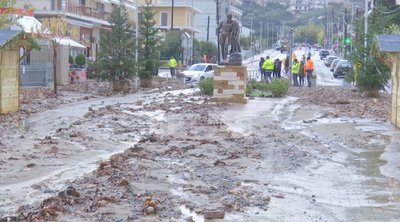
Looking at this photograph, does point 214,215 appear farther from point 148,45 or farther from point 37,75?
point 148,45

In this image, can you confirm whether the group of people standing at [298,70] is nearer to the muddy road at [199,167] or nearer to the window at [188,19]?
the muddy road at [199,167]

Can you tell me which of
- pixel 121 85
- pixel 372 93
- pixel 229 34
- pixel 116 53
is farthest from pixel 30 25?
pixel 372 93

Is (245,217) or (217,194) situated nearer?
(245,217)

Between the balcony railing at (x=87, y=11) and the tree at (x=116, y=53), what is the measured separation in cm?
2505

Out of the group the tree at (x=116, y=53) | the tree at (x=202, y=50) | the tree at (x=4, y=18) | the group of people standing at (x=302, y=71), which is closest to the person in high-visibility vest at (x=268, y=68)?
the group of people standing at (x=302, y=71)

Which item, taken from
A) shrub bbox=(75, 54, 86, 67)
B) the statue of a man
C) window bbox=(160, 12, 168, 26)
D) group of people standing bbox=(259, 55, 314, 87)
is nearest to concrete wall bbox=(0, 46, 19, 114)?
the statue of a man

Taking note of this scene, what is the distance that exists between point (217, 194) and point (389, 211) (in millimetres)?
2335

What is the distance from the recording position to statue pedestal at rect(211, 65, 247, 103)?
89.8 ft

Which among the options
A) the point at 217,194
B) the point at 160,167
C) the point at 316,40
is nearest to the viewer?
the point at 217,194

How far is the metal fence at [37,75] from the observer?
36.1 m

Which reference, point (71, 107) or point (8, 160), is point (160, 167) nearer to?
point (8, 160)

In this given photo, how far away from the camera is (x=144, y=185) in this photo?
34.5 feet

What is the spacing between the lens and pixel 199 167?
12.7m

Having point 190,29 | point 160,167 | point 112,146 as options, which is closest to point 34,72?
point 112,146
